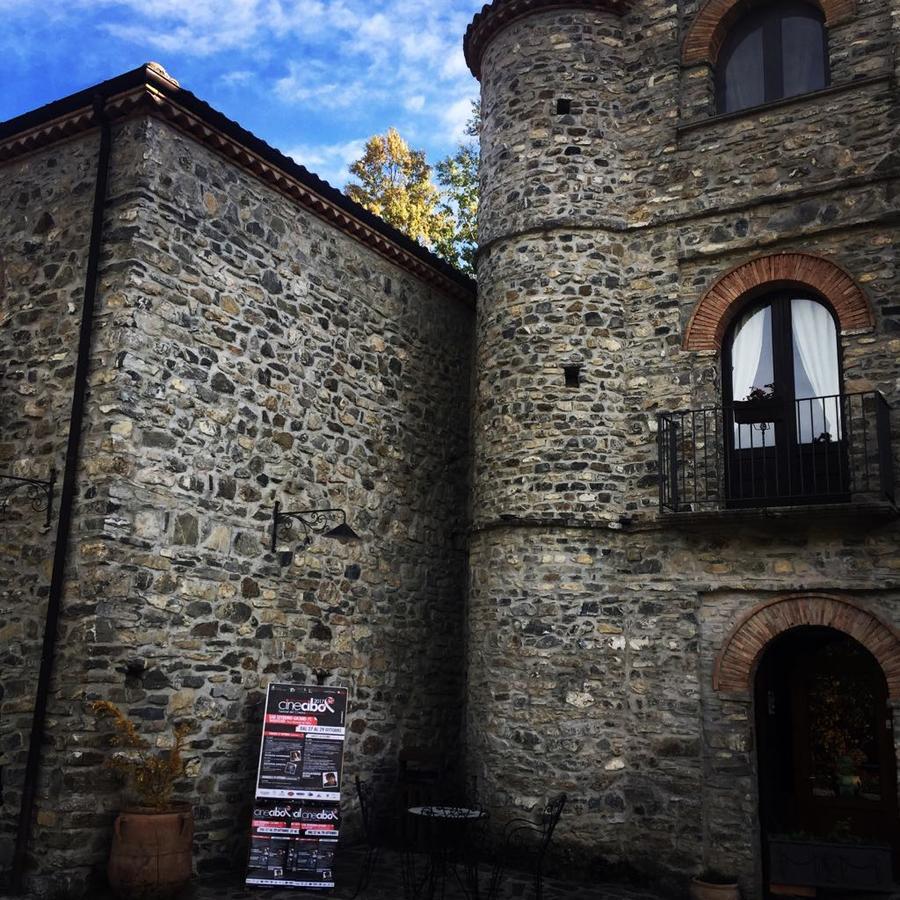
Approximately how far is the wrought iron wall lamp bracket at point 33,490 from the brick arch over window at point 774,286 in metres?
6.43

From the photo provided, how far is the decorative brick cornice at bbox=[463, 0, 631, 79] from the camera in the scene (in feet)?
38.3

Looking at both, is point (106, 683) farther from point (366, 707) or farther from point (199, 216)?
point (199, 216)

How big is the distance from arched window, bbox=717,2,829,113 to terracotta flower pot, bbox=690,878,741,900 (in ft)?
26.3

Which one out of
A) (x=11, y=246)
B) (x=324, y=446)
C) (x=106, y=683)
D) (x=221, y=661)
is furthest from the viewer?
(x=324, y=446)

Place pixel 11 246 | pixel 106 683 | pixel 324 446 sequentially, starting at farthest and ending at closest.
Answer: pixel 324 446 < pixel 11 246 < pixel 106 683

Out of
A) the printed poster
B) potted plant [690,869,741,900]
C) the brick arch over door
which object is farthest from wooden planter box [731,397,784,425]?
the printed poster

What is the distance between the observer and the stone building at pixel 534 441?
8547 millimetres

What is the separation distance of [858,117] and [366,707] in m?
8.08

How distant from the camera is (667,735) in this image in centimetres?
958

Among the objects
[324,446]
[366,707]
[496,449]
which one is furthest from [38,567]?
[496,449]

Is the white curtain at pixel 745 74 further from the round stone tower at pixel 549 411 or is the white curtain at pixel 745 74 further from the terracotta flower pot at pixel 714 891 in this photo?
the terracotta flower pot at pixel 714 891

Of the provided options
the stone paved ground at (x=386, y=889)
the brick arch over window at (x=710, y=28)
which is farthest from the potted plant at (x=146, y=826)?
the brick arch over window at (x=710, y=28)

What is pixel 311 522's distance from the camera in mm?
10164

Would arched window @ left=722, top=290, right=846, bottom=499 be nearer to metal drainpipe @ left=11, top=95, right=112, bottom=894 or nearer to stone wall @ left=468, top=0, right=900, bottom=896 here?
stone wall @ left=468, top=0, right=900, bottom=896
